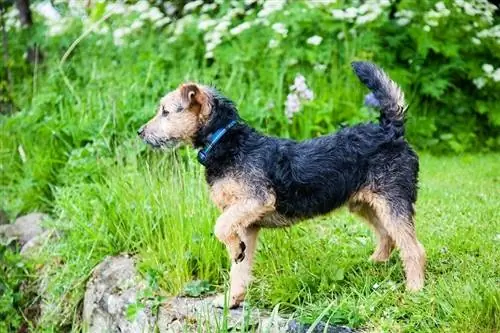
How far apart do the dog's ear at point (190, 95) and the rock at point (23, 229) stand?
3.13m

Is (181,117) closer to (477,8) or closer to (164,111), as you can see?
(164,111)

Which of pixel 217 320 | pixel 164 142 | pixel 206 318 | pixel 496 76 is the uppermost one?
pixel 164 142

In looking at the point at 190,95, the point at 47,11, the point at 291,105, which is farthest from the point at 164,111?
the point at 47,11

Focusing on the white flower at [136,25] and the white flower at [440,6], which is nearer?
the white flower at [440,6]

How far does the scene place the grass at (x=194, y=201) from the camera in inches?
179

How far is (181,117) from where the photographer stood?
4.82 meters

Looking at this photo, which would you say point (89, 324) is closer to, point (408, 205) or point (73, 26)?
point (408, 205)

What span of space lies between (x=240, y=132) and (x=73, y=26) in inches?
268

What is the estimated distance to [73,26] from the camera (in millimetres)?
10922

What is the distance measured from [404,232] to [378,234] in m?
0.46

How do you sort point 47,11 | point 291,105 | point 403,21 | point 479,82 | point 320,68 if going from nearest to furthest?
point 291,105, point 320,68, point 479,82, point 403,21, point 47,11

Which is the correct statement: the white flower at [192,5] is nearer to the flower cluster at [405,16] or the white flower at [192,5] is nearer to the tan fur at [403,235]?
the flower cluster at [405,16]

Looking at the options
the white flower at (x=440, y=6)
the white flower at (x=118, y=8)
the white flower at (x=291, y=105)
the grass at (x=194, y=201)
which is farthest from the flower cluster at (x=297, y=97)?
the white flower at (x=118, y=8)

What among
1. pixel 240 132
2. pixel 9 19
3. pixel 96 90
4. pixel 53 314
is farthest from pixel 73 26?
pixel 240 132
